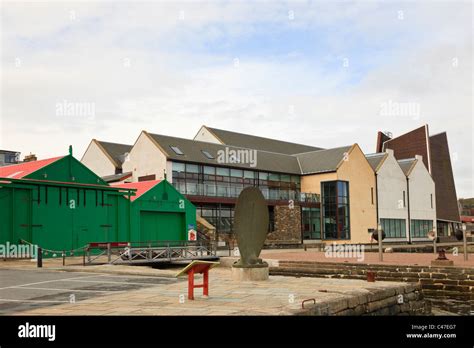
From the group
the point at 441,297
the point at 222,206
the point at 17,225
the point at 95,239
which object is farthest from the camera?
the point at 222,206

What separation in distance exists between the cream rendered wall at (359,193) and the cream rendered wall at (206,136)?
13273 millimetres

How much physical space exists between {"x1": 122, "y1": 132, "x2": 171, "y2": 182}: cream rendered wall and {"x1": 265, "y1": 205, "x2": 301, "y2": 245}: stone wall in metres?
11.8

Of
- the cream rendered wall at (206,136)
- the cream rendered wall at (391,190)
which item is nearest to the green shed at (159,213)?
the cream rendered wall at (206,136)

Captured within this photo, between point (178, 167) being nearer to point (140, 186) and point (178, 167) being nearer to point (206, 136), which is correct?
point (140, 186)

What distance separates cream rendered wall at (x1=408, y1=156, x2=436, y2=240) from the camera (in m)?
61.0

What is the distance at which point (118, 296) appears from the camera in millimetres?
12344

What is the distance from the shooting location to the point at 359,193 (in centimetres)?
5247

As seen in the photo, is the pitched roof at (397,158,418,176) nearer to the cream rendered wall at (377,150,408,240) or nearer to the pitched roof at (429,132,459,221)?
the cream rendered wall at (377,150,408,240)

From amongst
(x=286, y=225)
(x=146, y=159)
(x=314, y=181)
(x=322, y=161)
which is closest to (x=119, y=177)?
(x=146, y=159)
